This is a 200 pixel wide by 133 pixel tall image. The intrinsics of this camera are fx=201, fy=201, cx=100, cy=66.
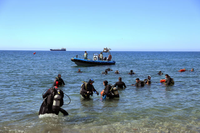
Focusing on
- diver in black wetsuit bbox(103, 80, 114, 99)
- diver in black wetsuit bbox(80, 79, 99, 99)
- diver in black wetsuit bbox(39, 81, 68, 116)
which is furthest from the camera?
diver in black wetsuit bbox(103, 80, 114, 99)

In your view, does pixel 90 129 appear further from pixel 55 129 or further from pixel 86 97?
pixel 86 97

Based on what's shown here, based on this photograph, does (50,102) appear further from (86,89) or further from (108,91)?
(108,91)

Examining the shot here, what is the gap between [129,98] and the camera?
13.1 m

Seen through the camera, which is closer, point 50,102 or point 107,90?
point 50,102

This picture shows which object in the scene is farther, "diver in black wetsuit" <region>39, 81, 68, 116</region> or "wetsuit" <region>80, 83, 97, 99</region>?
"wetsuit" <region>80, 83, 97, 99</region>

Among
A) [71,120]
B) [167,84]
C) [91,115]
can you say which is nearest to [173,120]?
[91,115]

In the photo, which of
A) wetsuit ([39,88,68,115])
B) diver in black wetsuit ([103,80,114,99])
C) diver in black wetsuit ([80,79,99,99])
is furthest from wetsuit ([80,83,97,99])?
wetsuit ([39,88,68,115])

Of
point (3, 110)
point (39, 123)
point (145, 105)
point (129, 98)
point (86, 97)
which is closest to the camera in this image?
point (39, 123)

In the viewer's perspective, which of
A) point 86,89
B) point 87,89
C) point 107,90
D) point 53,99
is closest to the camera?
point 53,99

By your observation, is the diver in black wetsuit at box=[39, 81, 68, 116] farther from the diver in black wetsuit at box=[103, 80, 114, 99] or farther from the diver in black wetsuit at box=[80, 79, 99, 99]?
the diver in black wetsuit at box=[103, 80, 114, 99]

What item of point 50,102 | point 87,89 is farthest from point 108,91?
point 50,102

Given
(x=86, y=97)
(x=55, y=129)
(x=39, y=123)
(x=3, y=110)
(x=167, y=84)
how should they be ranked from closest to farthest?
(x=55, y=129) < (x=39, y=123) < (x=3, y=110) < (x=86, y=97) < (x=167, y=84)

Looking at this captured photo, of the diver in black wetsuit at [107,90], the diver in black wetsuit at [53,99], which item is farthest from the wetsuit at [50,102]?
the diver in black wetsuit at [107,90]

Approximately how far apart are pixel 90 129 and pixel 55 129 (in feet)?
4.38
